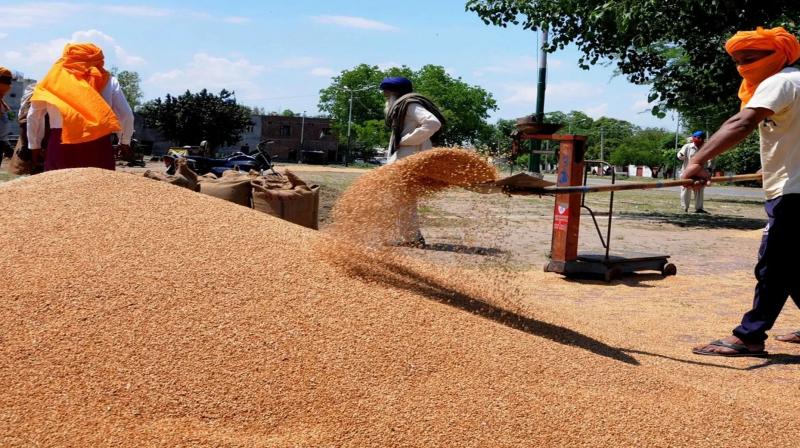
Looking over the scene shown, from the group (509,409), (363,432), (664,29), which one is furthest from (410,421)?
(664,29)

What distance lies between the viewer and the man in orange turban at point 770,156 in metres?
3.65

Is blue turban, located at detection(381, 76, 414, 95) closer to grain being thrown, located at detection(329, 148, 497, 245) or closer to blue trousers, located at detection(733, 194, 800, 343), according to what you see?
grain being thrown, located at detection(329, 148, 497, 245)

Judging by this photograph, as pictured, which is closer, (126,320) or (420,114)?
(126,320)

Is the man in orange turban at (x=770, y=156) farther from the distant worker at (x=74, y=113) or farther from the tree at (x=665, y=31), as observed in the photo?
the tree at (x=665, y=31)

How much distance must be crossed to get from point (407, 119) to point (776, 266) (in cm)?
342

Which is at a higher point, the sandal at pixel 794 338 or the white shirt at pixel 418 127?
the white shirt at pixel 418 127

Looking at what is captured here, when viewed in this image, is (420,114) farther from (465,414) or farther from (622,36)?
(622,36)

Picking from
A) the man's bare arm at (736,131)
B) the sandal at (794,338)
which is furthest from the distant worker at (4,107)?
the sandal at (794,338)

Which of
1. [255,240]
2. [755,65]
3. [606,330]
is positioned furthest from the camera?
[606,330]

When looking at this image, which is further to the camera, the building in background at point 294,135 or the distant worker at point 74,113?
the building in background at point 294,135

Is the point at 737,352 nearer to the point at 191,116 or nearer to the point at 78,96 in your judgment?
the point at 78,96

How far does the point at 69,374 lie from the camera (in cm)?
245

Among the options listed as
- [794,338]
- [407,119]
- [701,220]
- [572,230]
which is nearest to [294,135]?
[701,220]

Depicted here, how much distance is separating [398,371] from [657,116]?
39.9 feet
